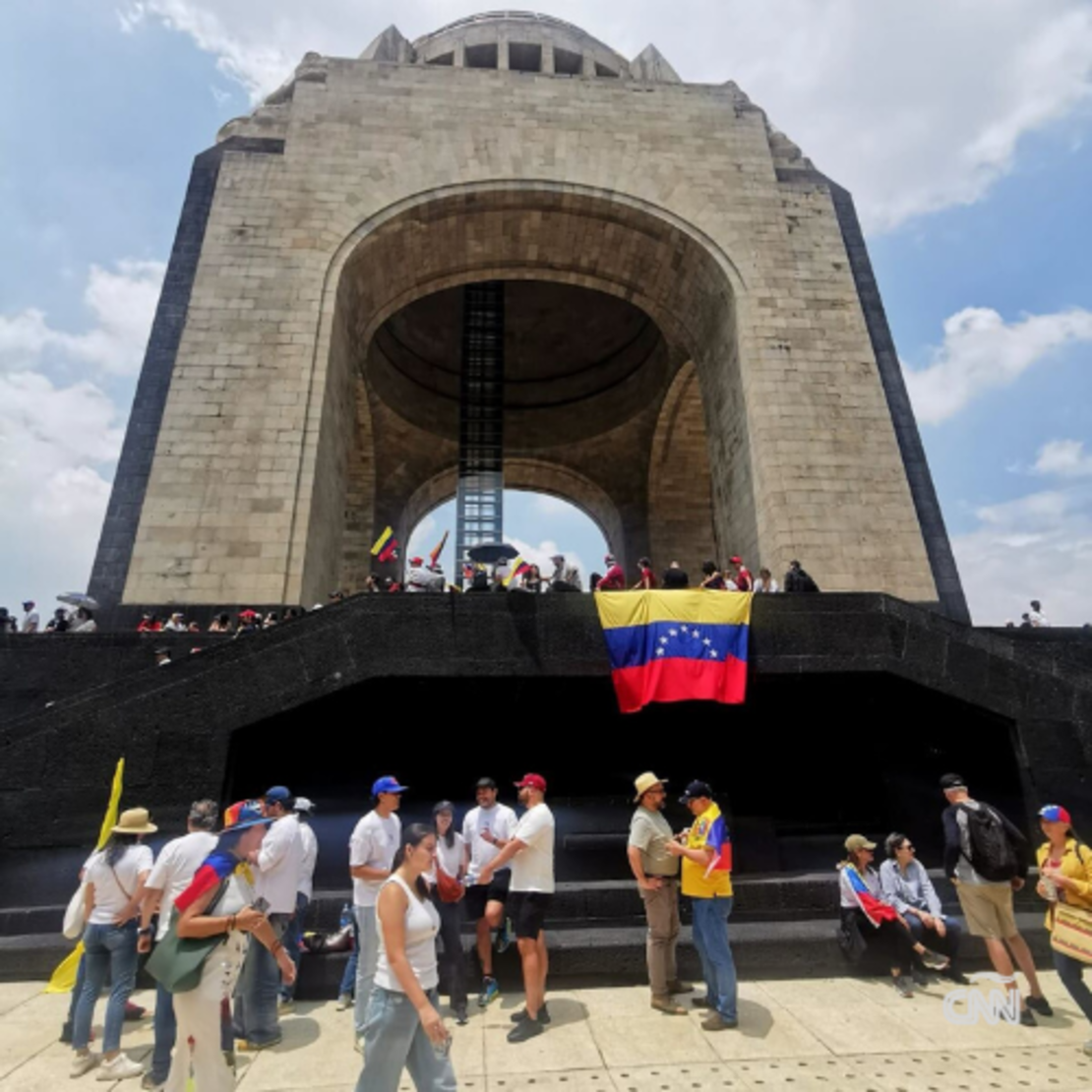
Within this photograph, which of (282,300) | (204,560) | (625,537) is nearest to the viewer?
(204,560)

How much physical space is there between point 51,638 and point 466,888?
6.92m

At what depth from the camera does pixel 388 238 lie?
15.0 m

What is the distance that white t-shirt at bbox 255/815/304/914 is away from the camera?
448 centimetres

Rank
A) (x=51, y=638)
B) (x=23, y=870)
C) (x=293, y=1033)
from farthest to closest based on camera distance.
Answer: (x=51, y=638) < (x=23, y=870) < (x=293, y=1033)

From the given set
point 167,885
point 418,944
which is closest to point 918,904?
point 418,944

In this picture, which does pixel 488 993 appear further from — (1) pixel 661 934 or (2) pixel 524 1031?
(1) pixel 661 934

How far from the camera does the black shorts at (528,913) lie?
4.51 m

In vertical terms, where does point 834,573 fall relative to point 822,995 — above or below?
above

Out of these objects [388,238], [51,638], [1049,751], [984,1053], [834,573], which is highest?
[388,238]

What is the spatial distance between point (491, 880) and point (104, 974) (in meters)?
2.52

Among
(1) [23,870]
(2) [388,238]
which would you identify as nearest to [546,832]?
(1) [23,870]

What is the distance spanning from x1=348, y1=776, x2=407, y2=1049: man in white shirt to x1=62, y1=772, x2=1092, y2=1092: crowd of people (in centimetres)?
1

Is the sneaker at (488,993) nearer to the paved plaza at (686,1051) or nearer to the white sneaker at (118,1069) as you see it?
the paved plaza at (686,1051)

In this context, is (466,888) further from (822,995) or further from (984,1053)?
(984,1053)
